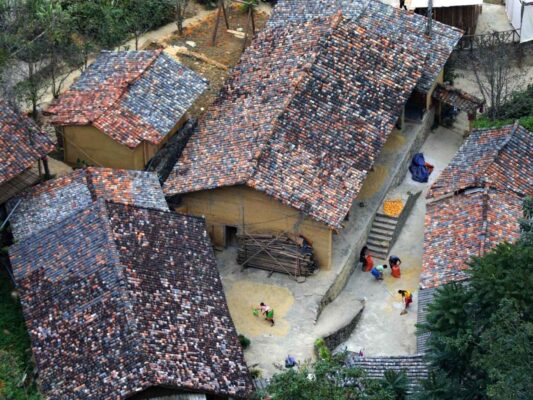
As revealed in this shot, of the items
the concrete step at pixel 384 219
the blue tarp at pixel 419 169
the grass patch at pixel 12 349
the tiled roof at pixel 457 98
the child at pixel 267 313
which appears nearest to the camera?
the grass patch at pixel 12 349

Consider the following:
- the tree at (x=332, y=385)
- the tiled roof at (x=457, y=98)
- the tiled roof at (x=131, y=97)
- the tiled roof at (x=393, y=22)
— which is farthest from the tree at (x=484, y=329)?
the tiled roof at (x=457, y=98)

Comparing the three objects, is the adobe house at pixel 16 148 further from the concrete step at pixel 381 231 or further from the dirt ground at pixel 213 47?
the concrete step at pixel 381 231

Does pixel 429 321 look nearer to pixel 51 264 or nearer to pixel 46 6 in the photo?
pixel 51 264

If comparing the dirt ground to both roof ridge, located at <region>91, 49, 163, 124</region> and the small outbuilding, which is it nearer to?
roof ridge, located at <region>91, 49, 163, 124</region>

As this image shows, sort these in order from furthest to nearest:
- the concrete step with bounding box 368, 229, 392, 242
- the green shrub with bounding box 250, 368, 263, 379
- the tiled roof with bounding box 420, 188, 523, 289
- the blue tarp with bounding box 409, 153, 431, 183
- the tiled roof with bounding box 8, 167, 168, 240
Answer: the blue tarp with bounding box 409, 153, 431, 183
the concrete step with bounding box 368, 229, 392, 242
the tiled roof with bounding box 420, 188, 523, 289
the tiled roof with bounding box 8, 167, 168, 240
the green shrub with bounding box 250, 368, 263, 379

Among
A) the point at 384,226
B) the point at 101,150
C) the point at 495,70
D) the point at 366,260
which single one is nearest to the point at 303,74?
the point at 384,226

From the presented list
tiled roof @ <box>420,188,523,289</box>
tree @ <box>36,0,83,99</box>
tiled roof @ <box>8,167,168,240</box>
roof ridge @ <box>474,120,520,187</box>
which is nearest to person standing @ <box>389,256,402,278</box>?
tiled roof @ <box>420,188,523,289</box>

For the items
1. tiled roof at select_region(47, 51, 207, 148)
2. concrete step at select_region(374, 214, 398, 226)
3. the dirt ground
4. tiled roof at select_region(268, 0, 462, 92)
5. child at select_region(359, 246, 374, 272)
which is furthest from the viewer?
the dirt ground
